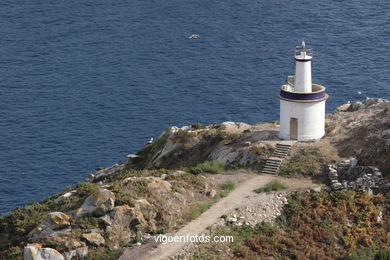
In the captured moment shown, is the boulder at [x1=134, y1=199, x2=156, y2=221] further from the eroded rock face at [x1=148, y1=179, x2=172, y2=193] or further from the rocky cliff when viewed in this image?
the eroded rock face at [x1=148, y1=179, x2=172, y2=193]

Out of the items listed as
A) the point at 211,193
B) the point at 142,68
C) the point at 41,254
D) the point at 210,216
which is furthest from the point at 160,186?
the point at 142,68

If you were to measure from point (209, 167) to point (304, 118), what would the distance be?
32.7 feet

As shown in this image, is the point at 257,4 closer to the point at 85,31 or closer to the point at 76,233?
the point at 85,31

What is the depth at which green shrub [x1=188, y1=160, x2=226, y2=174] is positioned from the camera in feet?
195

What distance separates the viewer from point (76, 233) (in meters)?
47.2

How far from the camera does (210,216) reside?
50906 mm

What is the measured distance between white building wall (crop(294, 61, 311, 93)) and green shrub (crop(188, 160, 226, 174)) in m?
10.0

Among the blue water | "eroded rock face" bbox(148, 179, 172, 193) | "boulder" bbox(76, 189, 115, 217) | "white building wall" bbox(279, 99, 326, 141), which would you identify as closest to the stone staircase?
"white building wall" bbox(279, 99, 326, 141)

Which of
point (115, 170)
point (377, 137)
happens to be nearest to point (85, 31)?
point (115, 170)

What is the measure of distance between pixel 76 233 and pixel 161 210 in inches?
255

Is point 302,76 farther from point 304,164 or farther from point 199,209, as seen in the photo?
point 199,209

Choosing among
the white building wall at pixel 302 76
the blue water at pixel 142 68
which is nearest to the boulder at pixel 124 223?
the white building wall at pixel 302 76

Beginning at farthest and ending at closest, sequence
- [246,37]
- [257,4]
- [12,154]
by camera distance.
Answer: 1. [257,4]
2. [246,37]
3. [12,154]

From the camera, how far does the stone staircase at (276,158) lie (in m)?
59.4
